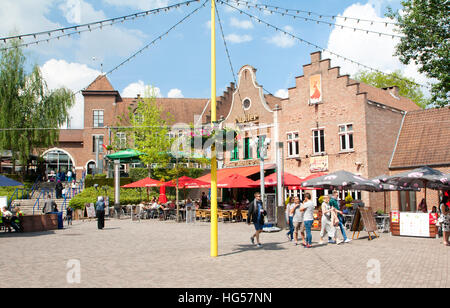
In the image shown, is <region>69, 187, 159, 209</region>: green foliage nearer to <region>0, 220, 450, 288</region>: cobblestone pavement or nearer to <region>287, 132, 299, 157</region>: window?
<region>287, 132, 299, 157</region>: window

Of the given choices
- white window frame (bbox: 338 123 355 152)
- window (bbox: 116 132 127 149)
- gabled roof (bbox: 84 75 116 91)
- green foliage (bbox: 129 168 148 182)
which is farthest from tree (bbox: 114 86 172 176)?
white window frame (bbox: 338 123 355 152)

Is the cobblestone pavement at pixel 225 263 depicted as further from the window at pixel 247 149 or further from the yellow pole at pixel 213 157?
the window at pixel 247 149

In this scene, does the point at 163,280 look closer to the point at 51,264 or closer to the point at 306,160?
the point at 51,264

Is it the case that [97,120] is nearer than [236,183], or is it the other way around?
[236,183]

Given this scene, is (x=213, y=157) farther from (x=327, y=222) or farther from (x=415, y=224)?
(x=415, y=224)

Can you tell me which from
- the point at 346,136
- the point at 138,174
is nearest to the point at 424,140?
the point at 346,136

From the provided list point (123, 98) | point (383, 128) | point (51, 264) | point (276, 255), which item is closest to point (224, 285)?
point (276, 255)

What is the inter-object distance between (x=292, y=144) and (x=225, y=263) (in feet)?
63.2

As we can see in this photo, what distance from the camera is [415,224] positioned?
15289mm

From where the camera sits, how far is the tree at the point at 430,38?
15492 millimetres

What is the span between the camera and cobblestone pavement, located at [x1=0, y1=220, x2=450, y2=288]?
24.6ft

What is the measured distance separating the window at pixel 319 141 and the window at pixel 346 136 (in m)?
1.36

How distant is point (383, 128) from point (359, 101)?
2660 millimetres
